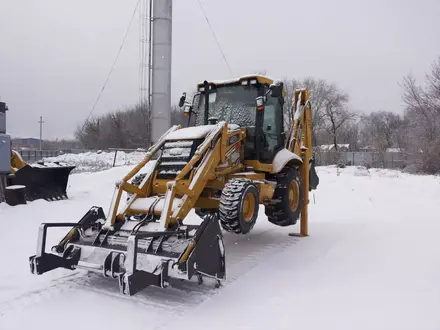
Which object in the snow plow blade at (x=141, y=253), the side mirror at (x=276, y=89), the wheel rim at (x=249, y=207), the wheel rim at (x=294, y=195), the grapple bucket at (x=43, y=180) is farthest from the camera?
the grapple bucket at (x=43, y=180)

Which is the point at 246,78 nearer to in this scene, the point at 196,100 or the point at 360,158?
the point at 196,100

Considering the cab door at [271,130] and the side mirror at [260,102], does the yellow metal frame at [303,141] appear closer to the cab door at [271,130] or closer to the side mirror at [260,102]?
the cab door at [271,130]

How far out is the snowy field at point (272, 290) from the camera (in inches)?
158

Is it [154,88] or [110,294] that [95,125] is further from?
[110,294]

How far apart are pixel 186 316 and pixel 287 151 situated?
13.7 feet

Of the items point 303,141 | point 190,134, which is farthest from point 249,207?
point 303,141

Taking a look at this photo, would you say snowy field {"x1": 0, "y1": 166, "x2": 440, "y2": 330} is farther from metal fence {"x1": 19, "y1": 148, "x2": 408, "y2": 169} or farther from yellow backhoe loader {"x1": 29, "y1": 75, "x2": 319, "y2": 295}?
metal fence {"x1": 19, "y1": 148, "x2": 408, "y2": 169}

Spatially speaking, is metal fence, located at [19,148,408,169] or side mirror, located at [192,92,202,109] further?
metal fence, located at [19,148,408,169]

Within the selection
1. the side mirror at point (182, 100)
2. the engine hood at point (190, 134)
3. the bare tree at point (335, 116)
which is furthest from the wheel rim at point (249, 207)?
the bare tree at point (335, 116)

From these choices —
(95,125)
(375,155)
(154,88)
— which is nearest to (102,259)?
(154,88)

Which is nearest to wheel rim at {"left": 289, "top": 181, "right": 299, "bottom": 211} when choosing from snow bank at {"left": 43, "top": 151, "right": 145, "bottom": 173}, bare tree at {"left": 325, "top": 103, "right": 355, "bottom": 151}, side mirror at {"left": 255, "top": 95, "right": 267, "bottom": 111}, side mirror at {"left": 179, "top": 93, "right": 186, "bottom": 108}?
side mirror at {"left": 255, "top": 95, "right": 267, "bottom": 111}

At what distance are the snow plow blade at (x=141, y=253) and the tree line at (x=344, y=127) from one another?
139 inches

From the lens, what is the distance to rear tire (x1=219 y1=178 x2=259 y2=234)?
17.6 ft

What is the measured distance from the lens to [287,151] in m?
7.54
